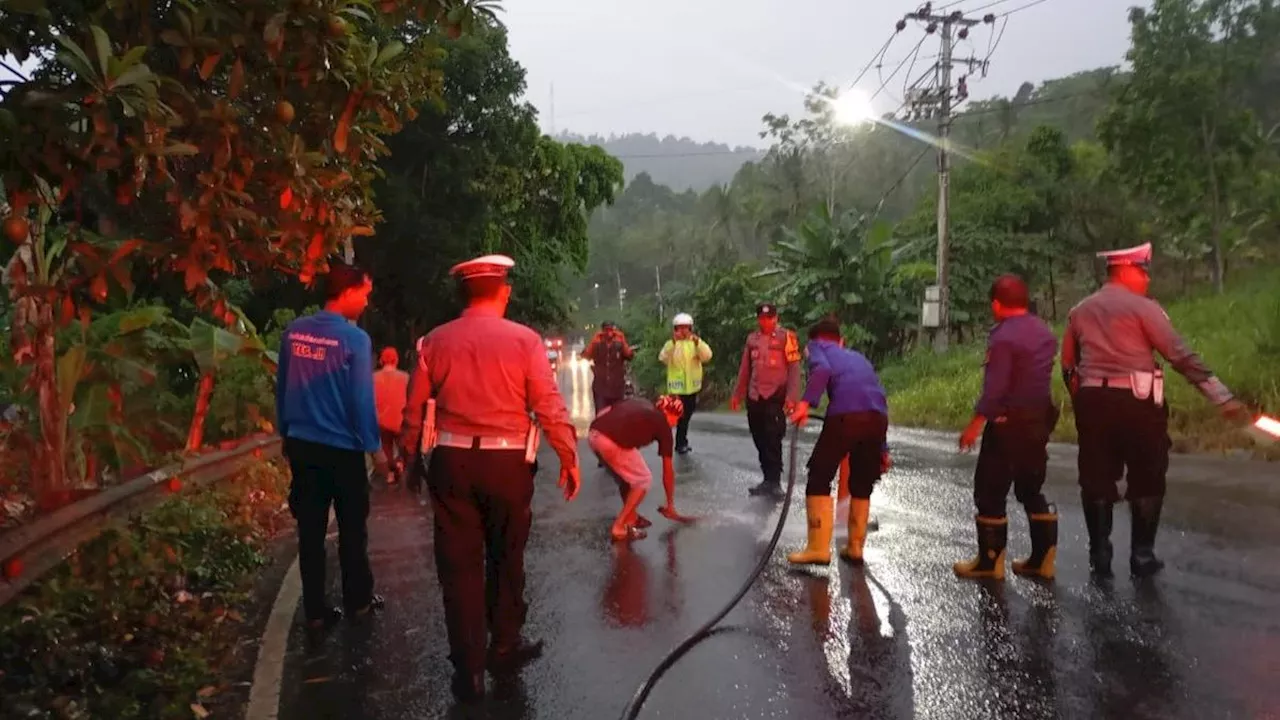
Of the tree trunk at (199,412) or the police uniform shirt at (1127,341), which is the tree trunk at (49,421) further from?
the police uniform shirt at (1127,341)

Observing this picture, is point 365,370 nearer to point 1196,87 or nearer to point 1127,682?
point 1127,682

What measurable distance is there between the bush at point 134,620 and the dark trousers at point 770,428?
4.70 meters

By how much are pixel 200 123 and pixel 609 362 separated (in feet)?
25.1

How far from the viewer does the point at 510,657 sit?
491 centimetres

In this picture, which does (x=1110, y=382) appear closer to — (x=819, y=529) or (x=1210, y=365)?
(x=819, y=529)

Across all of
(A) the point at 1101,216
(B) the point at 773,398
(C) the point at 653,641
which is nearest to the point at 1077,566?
(C) the point at 653,641

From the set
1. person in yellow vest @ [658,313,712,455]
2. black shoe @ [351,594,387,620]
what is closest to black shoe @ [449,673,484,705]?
black shoe @ [351,594,387,620]

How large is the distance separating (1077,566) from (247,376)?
867 centimetres

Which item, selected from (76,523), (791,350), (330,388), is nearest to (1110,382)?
(791,350)

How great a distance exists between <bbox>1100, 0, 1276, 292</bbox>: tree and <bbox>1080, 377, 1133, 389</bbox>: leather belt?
73.8 feet

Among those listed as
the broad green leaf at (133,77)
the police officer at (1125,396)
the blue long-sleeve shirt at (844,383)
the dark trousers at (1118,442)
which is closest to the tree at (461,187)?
the blue long-sleeve shirt at (844,383)

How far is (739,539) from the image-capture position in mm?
7605

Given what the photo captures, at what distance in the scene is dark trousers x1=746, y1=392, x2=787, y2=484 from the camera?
977 cm

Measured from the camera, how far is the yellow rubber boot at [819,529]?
659 cm
